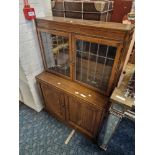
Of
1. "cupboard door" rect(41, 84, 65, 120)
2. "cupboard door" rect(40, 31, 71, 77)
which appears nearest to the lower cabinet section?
"cupboard door" rect(41, 84, 65, 120)

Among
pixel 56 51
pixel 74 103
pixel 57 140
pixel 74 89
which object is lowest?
pixel 57 140

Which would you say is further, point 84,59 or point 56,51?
point 56,51

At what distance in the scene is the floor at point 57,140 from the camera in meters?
1.50

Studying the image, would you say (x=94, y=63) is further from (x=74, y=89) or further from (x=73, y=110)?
(x=73, y=110)

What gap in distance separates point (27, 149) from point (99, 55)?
153cm

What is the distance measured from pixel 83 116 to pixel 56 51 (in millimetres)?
876

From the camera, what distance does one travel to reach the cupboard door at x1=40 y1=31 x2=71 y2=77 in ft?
3.99

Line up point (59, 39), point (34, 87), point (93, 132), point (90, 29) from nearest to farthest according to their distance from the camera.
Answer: point (90, 29) < point (59, 39) < point (93, 132) < point (34, 87)

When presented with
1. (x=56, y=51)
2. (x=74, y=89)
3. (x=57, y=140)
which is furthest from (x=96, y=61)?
(x=57, y=140)

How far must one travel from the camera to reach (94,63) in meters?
1.19

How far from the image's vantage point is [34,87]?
5.49 feet
